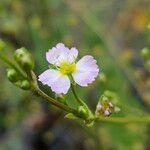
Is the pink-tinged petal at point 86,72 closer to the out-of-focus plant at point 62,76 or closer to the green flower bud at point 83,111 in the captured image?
Result: the out-of-focus plant at point 62,76

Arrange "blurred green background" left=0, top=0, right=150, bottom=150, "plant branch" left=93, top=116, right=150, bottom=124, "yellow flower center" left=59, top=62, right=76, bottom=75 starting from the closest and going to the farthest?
"yellow flower center" left=59, top=62, right=76, bottom=75
"plant branch" left=93, top=116, right=150, bottom=124
"blurred green background" left=0, top=0, right=150, bottom=150

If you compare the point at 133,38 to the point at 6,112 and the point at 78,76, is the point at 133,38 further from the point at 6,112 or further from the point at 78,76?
the point at 78,76

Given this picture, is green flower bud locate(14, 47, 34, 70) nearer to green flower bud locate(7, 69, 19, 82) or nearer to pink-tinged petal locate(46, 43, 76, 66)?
green flower bud locate(7, 69, 19, 82)

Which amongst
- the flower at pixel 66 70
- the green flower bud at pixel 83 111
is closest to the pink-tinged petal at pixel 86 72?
the flower at pixel 66 70

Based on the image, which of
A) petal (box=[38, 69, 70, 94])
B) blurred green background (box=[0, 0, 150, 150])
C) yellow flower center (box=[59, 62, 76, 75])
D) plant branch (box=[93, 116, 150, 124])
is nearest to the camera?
petal (box=[38, 69, 70, 94])

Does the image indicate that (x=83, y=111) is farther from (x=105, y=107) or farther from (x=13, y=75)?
(x=13, y=75)

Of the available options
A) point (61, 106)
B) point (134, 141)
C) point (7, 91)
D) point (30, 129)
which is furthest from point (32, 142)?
point (61, 106)

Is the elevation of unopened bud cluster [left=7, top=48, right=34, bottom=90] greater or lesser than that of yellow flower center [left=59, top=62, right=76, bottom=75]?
greater

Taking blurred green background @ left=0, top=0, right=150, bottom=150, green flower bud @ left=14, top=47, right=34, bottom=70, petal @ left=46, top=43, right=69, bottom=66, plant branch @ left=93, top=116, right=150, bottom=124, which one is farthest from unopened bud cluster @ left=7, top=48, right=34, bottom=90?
blurred green background @ left=0, top=0, right=150, bottom=150
